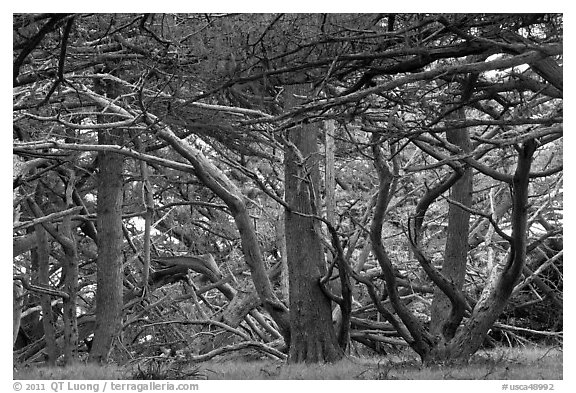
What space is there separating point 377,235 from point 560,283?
4.46 metres

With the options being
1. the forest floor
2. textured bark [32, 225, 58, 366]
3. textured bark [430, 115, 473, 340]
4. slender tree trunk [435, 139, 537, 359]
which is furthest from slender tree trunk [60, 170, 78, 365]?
slender tree trunk [435, 139, 537, 359]

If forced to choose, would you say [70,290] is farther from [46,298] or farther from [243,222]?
[243,222]

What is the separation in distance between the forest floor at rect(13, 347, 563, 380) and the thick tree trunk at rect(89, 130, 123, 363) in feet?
8.25

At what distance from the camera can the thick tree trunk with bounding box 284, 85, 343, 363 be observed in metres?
8.68

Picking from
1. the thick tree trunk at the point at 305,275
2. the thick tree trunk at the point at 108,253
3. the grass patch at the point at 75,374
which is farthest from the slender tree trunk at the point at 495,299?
the thick tree trunk at the point at 108,253

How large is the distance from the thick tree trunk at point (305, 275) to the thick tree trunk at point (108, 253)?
113 inches

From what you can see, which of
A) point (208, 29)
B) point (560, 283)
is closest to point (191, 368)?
point (208, 29)

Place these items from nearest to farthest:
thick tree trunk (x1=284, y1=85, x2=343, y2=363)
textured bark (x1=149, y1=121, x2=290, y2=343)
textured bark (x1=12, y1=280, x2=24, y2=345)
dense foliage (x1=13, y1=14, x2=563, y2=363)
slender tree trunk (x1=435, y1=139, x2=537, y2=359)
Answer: dense foliage (x1=13, y1=14, x2=563, y2=363) < slender tree trunk (x1=435, y1=139, x2=537, y2=359) < thick tree trunk (x1=284, y1=85, x2=343, y2=363) < textured bark (x1=149, y1=121, x2=290, y2=343) < textured bark (x1=12, y1=280, x2=24, y2=345)

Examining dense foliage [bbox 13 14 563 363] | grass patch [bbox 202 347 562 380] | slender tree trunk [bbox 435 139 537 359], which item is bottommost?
grass patch [bbox 202 347 562 380]

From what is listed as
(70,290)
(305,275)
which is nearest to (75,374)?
(305,275)

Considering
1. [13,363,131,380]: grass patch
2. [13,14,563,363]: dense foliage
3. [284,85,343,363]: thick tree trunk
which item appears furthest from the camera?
[284,85,343,363]: thick tree trunk

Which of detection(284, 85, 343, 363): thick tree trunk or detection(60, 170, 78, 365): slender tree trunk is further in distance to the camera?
detection(60, 170, 78, 365): slender tree trunk

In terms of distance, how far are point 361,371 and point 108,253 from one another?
4330 mm

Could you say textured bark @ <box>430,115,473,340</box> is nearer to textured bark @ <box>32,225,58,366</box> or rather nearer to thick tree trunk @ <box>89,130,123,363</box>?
thick tree trunk @ <box>89,130,123,363</box>
